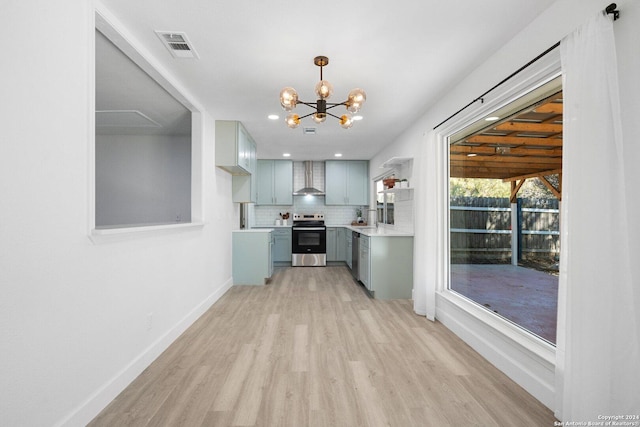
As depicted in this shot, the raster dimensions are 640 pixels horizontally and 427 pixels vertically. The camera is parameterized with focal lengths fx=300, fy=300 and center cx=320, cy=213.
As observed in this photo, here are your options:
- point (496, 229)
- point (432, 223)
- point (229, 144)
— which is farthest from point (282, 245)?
point (496, 229)

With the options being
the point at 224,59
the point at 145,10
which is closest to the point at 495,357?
the point at 224,59

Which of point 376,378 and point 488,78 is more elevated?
point 488,78

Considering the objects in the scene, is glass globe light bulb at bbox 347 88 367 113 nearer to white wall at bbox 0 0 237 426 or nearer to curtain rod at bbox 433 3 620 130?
curtain rod at bbox 433 3 620 130

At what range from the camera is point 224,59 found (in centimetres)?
249

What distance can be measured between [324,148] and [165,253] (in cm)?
385

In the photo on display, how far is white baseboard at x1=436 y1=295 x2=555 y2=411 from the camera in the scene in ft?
6.09

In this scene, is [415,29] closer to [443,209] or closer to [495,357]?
[443,209]

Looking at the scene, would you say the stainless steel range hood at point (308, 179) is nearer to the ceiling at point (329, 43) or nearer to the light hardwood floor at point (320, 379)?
the ceiling at point (329, 43)

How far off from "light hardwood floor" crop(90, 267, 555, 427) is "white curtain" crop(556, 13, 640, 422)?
0.43m

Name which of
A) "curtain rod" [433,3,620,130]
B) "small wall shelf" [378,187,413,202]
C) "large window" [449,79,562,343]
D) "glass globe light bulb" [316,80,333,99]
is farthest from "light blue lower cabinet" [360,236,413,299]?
"glass globe light bulb" [316,80,333,99]

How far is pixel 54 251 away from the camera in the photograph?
1.48m

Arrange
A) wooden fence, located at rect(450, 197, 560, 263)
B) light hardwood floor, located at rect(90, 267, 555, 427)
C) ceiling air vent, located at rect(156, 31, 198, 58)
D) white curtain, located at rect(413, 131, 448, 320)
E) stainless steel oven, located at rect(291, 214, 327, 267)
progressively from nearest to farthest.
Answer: light hardwood floor, located at rect(90, 267, 555, 427) < ceiling air vent, located at rect(156, 31, 198, 58) < wooden fence, located at rect(450, 197, 560, 263) < white curtain, located at rect(413, 131, 448, 320) < stainless steel oven, located at rect(291, 214, 327, 267)

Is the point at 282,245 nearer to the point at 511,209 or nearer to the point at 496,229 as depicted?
the point at 496,229

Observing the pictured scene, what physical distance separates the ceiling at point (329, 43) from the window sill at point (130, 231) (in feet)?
4.57
